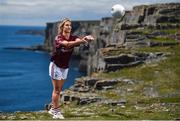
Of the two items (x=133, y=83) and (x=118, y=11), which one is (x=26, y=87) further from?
(x=118, y=11)

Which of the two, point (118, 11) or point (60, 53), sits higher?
point (118, 11)

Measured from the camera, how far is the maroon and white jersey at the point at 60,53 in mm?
20344

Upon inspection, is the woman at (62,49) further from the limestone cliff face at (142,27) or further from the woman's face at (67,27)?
the limestone cliff face at (142,27)

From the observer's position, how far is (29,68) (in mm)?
187750

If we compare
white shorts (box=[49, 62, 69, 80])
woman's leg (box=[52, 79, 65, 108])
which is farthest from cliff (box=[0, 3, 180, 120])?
white shorts (box=[49, 62, 69, 80])

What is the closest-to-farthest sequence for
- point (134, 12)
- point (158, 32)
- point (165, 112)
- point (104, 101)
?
point (165, 112) → point (104, 101) → point (158, 32) → point (134, 12)

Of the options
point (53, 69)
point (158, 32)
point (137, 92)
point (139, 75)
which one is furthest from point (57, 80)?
point (158, 32)

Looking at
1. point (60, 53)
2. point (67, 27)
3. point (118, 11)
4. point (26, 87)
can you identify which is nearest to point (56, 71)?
point (60, 53)

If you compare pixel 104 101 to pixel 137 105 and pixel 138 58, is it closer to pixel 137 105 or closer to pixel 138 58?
pixel 137 105

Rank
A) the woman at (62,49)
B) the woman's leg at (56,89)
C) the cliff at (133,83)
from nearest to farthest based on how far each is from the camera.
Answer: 1. the woman at (62,49)
2. the woman's leg at (56,89)
3. the cliff at (133,83)

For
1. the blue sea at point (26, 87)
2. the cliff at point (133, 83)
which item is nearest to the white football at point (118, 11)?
the cliff at point (133, 83)

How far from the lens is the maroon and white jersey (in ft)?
66.7

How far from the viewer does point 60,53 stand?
20453mm

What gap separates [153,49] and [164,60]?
781 centimetres
